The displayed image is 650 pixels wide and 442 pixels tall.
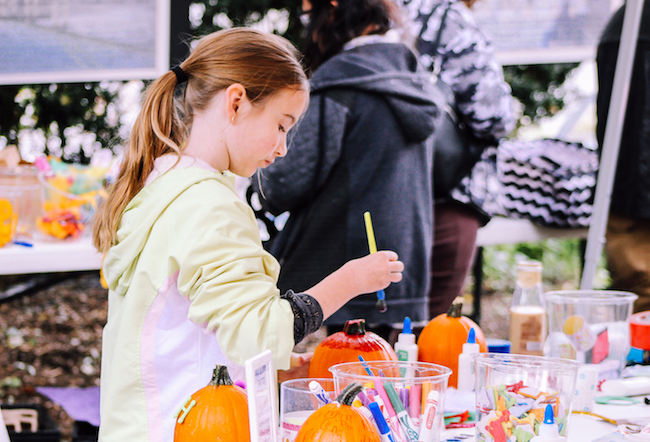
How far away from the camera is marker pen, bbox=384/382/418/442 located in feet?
3.28

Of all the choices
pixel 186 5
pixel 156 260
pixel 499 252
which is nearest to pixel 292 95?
pixel 156 260

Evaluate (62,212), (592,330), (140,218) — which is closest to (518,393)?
(592,330)

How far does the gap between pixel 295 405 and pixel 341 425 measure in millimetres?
232

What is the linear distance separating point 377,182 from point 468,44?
0.59 metres

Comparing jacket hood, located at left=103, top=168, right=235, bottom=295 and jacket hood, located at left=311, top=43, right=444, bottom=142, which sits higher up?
jacket hood, located at left=311, top=43, right=444, bottom=142

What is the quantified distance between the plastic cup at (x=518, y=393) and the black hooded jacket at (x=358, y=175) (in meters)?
0.84

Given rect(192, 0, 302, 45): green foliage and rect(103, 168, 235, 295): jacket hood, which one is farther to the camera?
rect(192, 0, 302, 45): green foliage

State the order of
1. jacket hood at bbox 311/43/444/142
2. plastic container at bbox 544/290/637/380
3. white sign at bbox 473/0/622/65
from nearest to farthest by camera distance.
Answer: plastic container at bbox 544/290/637/380
jacket hood at bbox 311/43/444/142
white sign at bbox 473/0/622/65

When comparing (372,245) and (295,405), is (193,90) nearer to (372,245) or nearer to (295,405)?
(372,245)

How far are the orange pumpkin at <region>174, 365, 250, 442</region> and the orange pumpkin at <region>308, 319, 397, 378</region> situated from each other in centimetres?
33

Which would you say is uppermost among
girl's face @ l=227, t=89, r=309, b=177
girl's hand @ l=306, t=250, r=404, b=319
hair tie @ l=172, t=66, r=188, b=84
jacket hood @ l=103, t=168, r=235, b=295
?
hair tie @ l=172, t=66, r=188, b=84

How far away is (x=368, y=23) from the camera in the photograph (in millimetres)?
2025

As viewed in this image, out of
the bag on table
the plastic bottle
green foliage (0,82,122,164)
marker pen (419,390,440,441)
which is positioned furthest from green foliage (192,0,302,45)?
marker pen (419,390,440,441)

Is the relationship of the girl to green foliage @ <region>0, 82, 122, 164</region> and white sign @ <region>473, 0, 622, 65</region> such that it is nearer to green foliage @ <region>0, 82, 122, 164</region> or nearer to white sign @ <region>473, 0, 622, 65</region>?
white sign @ <region>473, 0, 622, 65</region>
